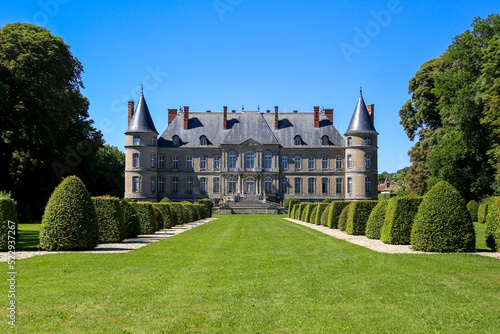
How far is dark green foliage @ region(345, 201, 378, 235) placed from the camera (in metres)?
16.5

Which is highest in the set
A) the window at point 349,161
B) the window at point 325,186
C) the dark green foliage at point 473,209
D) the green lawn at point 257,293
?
the window at point 349,161

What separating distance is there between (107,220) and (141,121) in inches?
1415

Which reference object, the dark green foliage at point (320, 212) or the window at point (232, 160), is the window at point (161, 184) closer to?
the window at point (232, 160)

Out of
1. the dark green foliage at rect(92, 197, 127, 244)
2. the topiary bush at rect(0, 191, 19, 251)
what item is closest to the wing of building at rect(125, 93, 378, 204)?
the dark green foliage at rect(92, 197, 127, 244)

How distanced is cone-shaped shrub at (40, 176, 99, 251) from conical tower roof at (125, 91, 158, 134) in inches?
1451

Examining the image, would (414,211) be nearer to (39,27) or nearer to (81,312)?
(81,312)

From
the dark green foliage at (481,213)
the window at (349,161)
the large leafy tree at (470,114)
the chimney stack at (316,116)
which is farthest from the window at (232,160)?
the dark green foliage at (481,213)

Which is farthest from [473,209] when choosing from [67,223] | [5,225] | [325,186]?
[5,225]

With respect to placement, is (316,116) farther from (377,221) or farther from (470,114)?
(377,221)

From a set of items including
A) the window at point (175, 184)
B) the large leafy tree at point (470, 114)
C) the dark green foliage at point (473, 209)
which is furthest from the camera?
the window at point (175, 184)

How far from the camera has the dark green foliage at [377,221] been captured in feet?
47.4

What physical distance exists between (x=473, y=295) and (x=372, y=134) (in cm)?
4245

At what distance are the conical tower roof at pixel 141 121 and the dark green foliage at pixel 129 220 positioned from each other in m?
33.5

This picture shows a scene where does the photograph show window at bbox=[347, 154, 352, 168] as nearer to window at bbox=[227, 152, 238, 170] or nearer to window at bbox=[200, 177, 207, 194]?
window at bbox=[227, 152, 238, 170]
